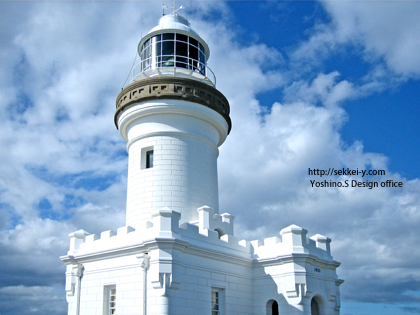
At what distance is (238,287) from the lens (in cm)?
1642

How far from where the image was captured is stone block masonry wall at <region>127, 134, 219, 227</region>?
17656 millimetres

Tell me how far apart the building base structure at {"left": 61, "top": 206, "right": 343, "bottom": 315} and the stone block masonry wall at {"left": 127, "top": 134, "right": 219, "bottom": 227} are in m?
1.10

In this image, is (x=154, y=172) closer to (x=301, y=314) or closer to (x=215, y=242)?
(x=215, y=242)

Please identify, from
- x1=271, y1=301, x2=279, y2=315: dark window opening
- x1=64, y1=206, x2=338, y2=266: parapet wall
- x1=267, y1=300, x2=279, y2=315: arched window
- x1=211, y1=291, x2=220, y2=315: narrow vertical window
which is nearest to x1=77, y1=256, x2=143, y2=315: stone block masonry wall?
x1=64, y1=206, x2=338, y2=266: parapet wall

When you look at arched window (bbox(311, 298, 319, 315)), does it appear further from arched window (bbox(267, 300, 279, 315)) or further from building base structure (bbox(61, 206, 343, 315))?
arched window (bbox(267, 300, 279, 315))

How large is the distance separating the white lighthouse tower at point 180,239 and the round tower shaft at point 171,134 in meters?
0.04

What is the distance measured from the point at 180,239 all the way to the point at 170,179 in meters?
4.55

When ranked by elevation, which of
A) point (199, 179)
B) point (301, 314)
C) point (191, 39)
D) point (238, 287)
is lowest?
point (301, 314)

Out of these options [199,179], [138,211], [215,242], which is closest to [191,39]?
[199,179]

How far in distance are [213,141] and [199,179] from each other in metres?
2.22

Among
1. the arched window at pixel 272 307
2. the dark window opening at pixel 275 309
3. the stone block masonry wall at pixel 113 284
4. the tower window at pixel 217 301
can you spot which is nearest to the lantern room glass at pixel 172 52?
the stone block masonry wall at pixel 113 284

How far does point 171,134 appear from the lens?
1842 centimetres

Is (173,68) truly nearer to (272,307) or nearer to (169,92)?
(169,92)

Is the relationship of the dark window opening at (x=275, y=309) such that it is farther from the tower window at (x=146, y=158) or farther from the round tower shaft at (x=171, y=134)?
the tower window at (x=146, y=158)
